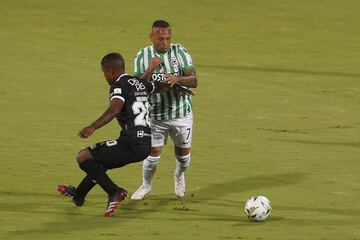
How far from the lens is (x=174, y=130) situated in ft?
47.6

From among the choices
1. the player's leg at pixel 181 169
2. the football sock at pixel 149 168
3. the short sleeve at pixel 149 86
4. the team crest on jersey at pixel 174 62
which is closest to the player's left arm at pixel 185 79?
the team crest on jersey at pixel 174 62

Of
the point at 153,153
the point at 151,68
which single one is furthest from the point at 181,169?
the point at 151,68

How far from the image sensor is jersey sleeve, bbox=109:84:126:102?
13.0 m

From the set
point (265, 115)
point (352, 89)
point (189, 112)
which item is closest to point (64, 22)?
point (352, 89)

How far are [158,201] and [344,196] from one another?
2.37 metres

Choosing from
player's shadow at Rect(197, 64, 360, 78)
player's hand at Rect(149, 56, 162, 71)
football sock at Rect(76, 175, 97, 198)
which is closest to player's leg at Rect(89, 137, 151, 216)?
football sock at Rect(76, 175, 97, 198)

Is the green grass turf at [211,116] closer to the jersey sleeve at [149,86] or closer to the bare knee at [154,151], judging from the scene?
the bare knee at [154,151]

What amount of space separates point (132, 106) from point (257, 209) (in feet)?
6.13

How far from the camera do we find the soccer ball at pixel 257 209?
1288 cm

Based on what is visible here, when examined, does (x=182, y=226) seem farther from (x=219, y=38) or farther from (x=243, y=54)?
(x=219, y=38)

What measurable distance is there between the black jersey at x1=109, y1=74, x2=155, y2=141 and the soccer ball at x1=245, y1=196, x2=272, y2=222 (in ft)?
4.78

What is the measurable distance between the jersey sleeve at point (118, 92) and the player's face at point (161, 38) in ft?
4.15

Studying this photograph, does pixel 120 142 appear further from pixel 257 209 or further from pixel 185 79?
pixel 257 209

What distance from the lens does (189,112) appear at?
14570 millimetres
